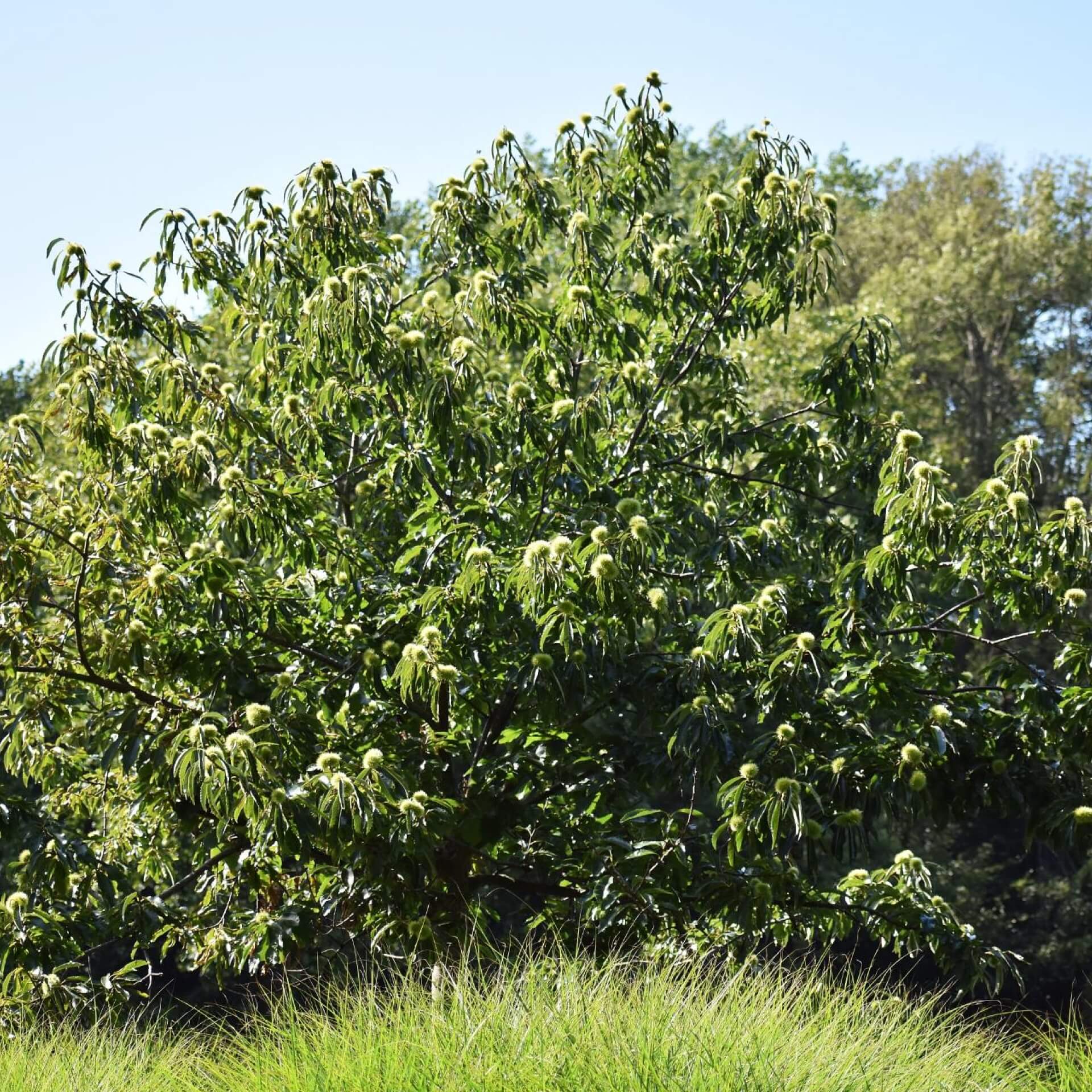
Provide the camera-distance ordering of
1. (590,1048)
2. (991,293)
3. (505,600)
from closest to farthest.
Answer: (590,1048) < (505,600) < (991,293)

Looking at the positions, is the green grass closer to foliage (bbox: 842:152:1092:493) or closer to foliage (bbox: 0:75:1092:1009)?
foliage (bbox: 0:75:1092:1009)

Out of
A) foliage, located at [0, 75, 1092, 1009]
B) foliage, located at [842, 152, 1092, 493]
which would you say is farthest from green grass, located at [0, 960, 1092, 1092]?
foliage, located at [842, 152, 1092, 493]

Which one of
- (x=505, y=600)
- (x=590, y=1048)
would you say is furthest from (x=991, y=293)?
(x=590, y=1048)

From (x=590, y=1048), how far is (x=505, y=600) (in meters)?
1.87

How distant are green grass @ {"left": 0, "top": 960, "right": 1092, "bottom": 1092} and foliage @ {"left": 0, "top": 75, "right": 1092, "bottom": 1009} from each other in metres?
0.57

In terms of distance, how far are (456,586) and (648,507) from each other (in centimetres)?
133

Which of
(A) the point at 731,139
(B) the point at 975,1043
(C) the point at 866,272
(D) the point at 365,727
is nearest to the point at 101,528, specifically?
(D) the point at 365,727

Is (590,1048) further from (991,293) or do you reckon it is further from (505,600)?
(991,293)

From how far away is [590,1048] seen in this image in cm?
350

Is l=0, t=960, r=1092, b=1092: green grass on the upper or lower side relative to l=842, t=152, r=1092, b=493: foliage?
lower

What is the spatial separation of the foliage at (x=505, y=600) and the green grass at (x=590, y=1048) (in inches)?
22.3

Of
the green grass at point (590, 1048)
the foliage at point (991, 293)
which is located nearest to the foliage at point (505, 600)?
the green grass at point (590, 1048)

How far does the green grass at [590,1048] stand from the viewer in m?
3.46

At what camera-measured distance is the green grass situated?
3455 mm
